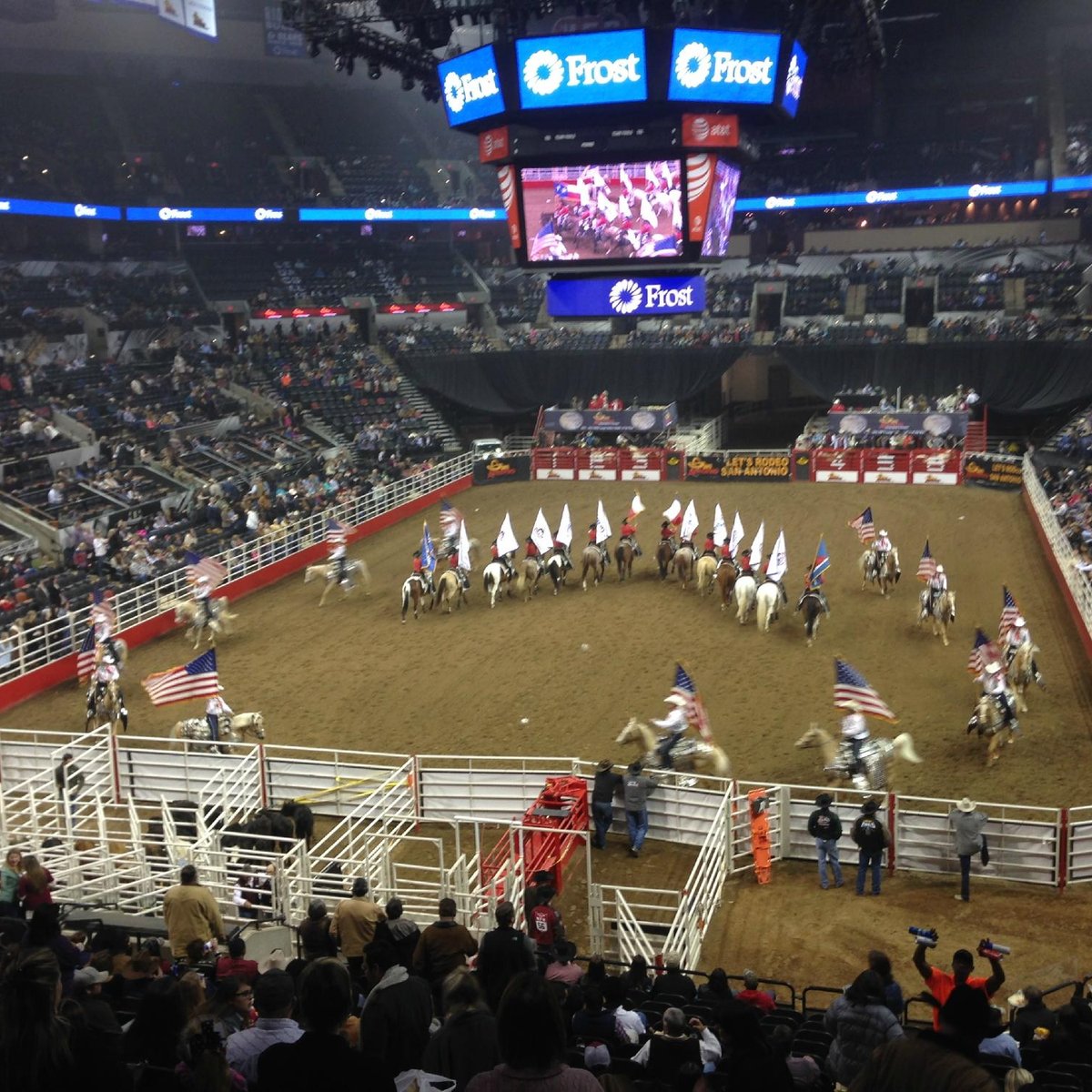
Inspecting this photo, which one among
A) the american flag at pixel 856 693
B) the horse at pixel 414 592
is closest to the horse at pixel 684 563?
the horse at pixel 414 592

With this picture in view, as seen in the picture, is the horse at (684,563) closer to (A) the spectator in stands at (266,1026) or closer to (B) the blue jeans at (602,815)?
(B) the blue jeans at (602,815)

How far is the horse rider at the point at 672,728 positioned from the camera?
1633 centimetres

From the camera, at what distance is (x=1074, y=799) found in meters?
15.6

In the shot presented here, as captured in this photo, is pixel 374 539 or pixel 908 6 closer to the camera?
pixel 374 539

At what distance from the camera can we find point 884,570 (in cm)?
2622

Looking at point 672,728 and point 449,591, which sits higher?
point 672,728

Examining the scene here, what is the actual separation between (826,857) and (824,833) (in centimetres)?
46

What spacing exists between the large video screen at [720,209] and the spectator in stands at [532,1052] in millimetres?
27581

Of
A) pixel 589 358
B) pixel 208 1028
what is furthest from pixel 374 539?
pixel 208 1028

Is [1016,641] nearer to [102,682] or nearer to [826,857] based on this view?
[826,857]

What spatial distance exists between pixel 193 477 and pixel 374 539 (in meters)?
5.49

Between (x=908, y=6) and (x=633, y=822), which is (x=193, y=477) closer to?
(x=633, y=822)

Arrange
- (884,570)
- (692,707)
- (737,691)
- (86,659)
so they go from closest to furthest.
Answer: (692,707) → (737,691) → (86,659) → (884,570)

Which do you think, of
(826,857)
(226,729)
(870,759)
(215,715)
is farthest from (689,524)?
(826,857)
